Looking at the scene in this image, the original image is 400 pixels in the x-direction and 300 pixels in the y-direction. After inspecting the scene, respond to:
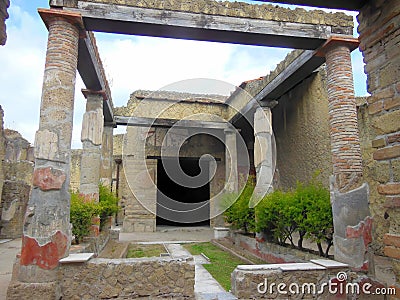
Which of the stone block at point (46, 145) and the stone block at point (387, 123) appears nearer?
the stone block at point (387, 123)

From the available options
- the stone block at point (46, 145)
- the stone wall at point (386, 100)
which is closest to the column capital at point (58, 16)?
the stone block at point (46, 145)

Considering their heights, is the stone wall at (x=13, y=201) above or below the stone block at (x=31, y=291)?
above

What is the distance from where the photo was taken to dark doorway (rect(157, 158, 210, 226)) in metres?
13.4

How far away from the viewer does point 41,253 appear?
3447mm

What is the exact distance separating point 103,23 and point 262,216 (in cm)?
431

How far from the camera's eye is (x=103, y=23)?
429 centimetres

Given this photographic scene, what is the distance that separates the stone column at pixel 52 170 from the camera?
341cm

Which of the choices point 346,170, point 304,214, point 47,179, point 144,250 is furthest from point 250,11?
point 144,250

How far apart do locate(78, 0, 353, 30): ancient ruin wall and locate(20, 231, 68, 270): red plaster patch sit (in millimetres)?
3112

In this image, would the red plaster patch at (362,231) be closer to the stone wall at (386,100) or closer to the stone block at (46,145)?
the stone wall at (386,100)

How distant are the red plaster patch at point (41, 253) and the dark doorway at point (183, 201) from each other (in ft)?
27.4

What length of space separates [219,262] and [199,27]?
13.5 ft

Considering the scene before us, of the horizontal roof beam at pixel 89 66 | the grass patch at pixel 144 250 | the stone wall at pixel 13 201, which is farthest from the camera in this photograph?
the stone wall at pixel 13 201

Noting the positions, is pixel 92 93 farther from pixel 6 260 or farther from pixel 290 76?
pixel 290 76
